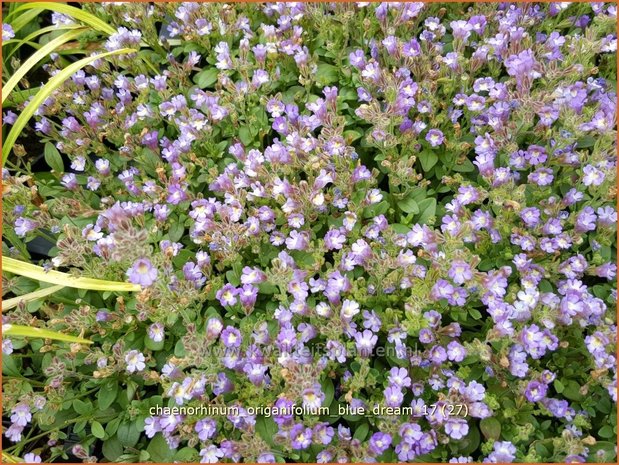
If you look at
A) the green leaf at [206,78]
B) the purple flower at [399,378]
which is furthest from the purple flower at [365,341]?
the green leaf at [206,78]

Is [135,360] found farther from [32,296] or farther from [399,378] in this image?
[399,378]

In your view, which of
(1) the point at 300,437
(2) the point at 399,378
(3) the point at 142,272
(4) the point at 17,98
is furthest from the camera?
(4) the point at 17,98

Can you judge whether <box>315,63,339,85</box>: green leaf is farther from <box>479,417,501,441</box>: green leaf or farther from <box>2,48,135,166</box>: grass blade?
<box>479,417,501,441</box>: green leaf

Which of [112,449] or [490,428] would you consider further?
[112,449]

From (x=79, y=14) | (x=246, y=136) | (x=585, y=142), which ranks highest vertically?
(x=79, y=14)

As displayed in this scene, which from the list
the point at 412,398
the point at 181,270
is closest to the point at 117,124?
the point at 181,270

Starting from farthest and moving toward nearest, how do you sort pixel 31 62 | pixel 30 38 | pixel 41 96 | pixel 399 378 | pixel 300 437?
pixel 30 38, pixel 31 62, pixel 41 96, pixel 399 378, pixel 300 437

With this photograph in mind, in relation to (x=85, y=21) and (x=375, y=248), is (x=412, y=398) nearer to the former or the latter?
(x=375, y=248)

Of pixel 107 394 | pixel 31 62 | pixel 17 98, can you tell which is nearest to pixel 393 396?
pixel 107 394
